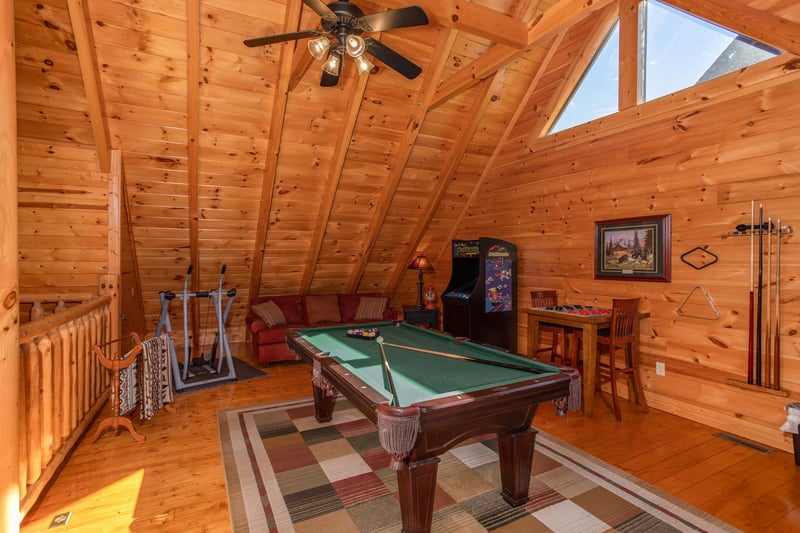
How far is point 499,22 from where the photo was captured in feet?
9.86

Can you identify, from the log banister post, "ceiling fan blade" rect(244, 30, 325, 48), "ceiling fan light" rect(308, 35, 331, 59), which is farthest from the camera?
"ceiling fan light" rect(308, 35, 331, 59)

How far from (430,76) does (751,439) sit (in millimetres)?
3990

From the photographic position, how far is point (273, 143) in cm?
412

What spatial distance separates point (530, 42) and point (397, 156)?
1929 mm

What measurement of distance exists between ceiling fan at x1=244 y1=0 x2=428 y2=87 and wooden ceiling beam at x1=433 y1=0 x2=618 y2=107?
1036 millimetres

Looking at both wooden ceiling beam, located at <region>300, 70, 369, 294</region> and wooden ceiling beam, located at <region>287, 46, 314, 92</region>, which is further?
wooden ceiling beam, located at <region>300, 70, 369, 294</region>

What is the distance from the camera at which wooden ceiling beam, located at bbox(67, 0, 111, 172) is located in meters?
2.89

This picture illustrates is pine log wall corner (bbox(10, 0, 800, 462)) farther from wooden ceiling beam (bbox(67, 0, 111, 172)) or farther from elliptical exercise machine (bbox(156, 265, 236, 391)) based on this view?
elliptical exercise machine (bbox(156, 265, 236, 391))

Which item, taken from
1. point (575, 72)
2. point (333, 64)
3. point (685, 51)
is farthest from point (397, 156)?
point (685, 51)

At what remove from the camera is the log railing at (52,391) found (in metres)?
2.18

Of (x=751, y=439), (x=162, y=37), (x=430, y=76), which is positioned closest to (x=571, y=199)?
(x=430, y=76)

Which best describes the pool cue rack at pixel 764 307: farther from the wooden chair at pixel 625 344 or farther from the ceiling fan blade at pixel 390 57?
the ceiling fan blade at pixel 390 57

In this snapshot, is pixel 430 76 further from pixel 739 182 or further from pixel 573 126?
pixel 739 182

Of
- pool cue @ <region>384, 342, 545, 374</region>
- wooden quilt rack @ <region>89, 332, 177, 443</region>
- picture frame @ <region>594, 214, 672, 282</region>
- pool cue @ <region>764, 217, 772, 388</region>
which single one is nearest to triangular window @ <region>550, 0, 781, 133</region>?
picture frame @ <region>594, 214, 672, 282</region>
